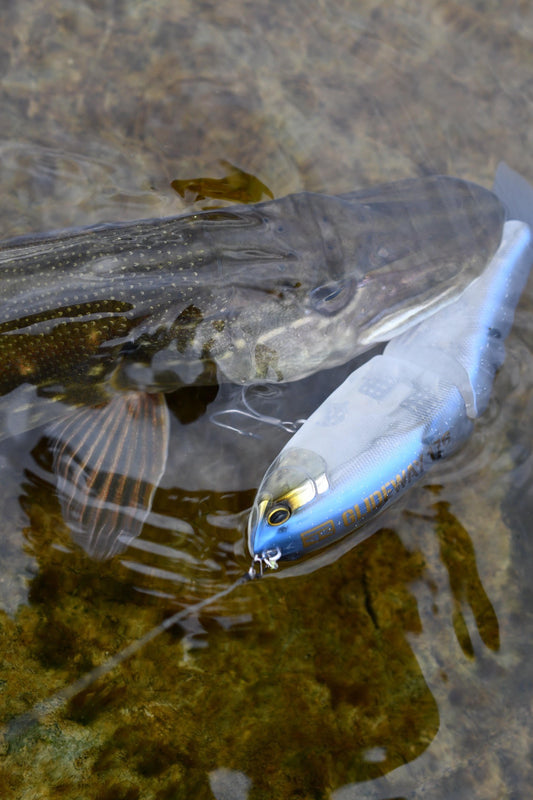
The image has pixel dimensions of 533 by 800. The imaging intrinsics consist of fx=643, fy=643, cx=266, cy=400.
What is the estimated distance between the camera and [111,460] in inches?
143

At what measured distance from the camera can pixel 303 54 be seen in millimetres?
4262

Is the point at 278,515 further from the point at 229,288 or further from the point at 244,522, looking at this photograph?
the point at 229,288

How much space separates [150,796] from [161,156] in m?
3.58

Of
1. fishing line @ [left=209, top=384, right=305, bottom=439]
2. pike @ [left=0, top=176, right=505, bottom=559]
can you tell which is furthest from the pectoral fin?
fishing line @ [left=209, top=384, right=305, bottom=439]

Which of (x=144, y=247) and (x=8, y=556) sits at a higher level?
(x=144, y=247)

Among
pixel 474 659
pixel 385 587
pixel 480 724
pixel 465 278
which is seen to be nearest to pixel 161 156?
pixel 465 278

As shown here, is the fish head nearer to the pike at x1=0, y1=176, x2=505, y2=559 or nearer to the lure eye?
the lure eye

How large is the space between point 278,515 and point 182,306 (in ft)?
3.84

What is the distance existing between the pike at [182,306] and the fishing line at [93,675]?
0.50 m

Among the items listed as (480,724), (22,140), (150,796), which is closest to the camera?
(150,796)

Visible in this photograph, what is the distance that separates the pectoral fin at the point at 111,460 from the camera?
3.64 meters

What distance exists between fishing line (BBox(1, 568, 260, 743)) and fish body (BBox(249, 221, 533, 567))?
473mm

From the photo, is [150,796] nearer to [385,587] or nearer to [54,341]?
[385,587]

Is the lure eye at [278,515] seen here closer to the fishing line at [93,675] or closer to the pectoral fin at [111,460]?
the fishing line at [93,675]
